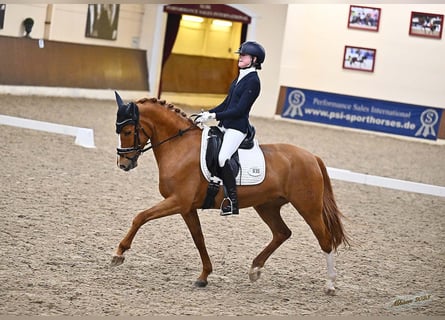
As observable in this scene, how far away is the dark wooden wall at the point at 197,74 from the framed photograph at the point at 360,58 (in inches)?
150

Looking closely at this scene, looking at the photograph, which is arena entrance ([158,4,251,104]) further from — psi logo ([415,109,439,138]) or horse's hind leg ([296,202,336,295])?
horse's hind leg ([296,202,336,295])

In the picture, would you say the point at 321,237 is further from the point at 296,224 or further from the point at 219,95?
the point at 219,95

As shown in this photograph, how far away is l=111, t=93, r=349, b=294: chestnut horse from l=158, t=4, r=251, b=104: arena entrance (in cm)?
1328

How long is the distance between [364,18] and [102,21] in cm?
573

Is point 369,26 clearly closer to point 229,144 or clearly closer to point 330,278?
point 330,278

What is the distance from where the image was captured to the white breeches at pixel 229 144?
520cm

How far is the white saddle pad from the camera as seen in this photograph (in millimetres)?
5293

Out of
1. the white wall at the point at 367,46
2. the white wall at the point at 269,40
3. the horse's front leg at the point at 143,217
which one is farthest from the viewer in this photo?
the white wall at the point at 269,40

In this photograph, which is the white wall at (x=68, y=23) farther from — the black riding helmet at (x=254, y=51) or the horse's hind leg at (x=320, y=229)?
the horse's hind leg at (x=320, y=229)

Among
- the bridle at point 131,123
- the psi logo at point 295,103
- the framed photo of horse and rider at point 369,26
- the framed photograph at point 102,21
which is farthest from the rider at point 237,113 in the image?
the psi logo at point 295,103

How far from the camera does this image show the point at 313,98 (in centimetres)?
1852

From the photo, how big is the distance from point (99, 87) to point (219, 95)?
4.69 metres

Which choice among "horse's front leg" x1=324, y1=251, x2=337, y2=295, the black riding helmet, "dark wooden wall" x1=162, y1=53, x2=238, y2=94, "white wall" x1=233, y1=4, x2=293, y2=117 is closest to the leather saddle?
the black riding helmet

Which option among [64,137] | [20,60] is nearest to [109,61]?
[20,60]
